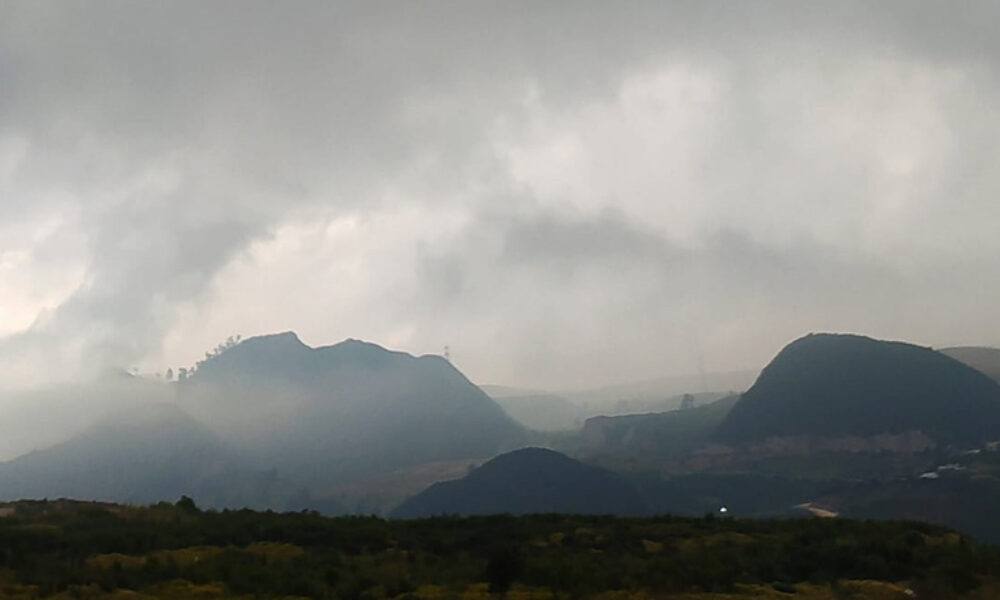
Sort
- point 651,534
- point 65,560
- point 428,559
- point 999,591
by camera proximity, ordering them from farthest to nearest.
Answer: point 651,534
point 428,559
point 65,560
point 999,591

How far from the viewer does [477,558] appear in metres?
33.3

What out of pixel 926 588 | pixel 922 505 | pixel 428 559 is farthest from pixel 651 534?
pixel 922 505

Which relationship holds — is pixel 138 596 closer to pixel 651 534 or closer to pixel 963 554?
pixel 651 534

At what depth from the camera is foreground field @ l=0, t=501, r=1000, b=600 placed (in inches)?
1006

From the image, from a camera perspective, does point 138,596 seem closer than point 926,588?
Yes

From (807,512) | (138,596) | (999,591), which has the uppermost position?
(138,596)

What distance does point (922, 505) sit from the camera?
137 m

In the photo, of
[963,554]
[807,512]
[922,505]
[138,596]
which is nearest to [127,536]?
[138,596]

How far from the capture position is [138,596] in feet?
80.7

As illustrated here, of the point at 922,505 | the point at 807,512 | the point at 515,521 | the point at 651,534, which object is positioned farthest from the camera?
the point at 807,512

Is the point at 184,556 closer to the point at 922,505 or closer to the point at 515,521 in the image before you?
the point at 515,521

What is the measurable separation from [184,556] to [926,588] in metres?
24.0

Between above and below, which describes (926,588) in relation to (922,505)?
above

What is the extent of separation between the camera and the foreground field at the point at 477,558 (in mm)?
25547
